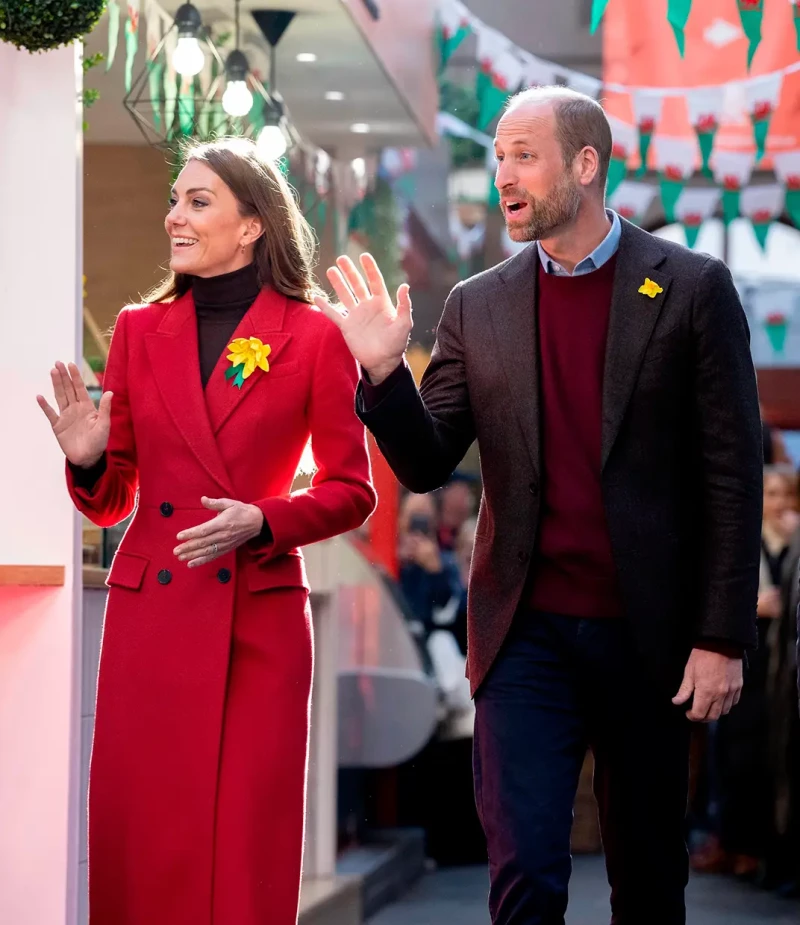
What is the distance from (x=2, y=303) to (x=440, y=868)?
3.46 metres

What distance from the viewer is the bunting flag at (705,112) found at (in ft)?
20.1

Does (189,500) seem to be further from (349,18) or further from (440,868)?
(440,868)

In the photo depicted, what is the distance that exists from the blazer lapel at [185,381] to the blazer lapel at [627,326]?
2.17ft

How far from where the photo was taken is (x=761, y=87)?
617 centimetres

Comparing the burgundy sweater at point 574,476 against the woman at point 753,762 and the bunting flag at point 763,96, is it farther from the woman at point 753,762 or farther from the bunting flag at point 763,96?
the bunting flag at point 763,96

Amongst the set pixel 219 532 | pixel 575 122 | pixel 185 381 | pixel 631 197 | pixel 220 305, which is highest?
pixel 631 197

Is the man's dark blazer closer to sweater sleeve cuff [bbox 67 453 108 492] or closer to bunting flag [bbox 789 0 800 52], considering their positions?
sweater sleeve cuff [bbox 67 453 108 492]

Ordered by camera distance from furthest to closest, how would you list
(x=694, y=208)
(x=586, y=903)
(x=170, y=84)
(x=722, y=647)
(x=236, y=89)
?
(x=694, y=208) < (x=586, y=903) < (x=236, y=89) < (x=170, y=84) < (x=722, y=647)

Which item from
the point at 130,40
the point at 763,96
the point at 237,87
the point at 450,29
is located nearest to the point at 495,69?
the point at 450,29

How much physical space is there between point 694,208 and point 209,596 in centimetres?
418

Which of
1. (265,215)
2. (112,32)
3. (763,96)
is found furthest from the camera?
(763,96)

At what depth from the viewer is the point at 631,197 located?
6.13 meters

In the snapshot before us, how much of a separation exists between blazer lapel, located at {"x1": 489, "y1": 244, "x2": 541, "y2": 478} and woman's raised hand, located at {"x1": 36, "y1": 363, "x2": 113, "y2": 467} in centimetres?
68

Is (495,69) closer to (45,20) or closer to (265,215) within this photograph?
(45,20)
